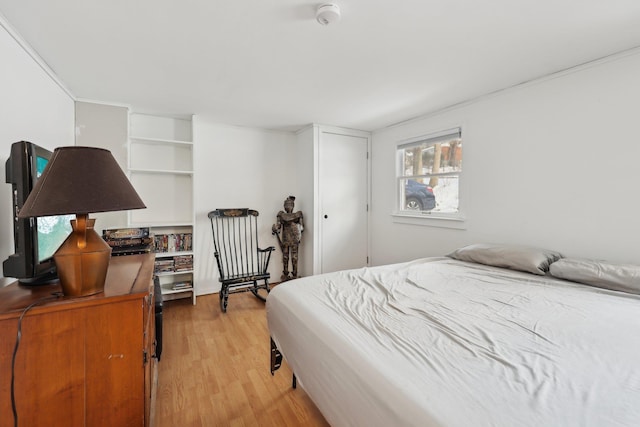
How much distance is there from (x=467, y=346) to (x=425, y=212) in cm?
255

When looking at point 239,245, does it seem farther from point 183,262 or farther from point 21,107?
point 21,107

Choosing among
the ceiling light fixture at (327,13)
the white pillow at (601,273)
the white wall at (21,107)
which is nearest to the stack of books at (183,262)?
the white wall at (21,107)

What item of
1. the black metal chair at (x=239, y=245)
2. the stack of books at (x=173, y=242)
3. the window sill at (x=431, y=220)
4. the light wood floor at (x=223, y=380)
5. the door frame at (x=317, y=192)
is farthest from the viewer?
the door frame at (x=317, y=192)

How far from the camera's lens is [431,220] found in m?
3.32

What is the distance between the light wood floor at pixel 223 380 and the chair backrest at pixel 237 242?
0.94 metres

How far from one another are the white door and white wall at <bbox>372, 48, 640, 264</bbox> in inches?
47.7

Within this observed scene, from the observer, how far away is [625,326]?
1217 millimetres

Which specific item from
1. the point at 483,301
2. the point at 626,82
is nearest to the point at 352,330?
the point at 483,301

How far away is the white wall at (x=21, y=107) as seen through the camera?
60.1 inches

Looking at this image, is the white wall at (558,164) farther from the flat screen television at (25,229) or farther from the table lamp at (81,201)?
the flat screen television at (25,229)

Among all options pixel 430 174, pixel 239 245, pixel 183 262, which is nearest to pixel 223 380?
pixel 183 262

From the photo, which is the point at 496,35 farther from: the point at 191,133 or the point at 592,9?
the point at 191,133

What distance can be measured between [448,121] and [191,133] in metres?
3.00

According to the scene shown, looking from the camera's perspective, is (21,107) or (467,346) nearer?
(467,346)
